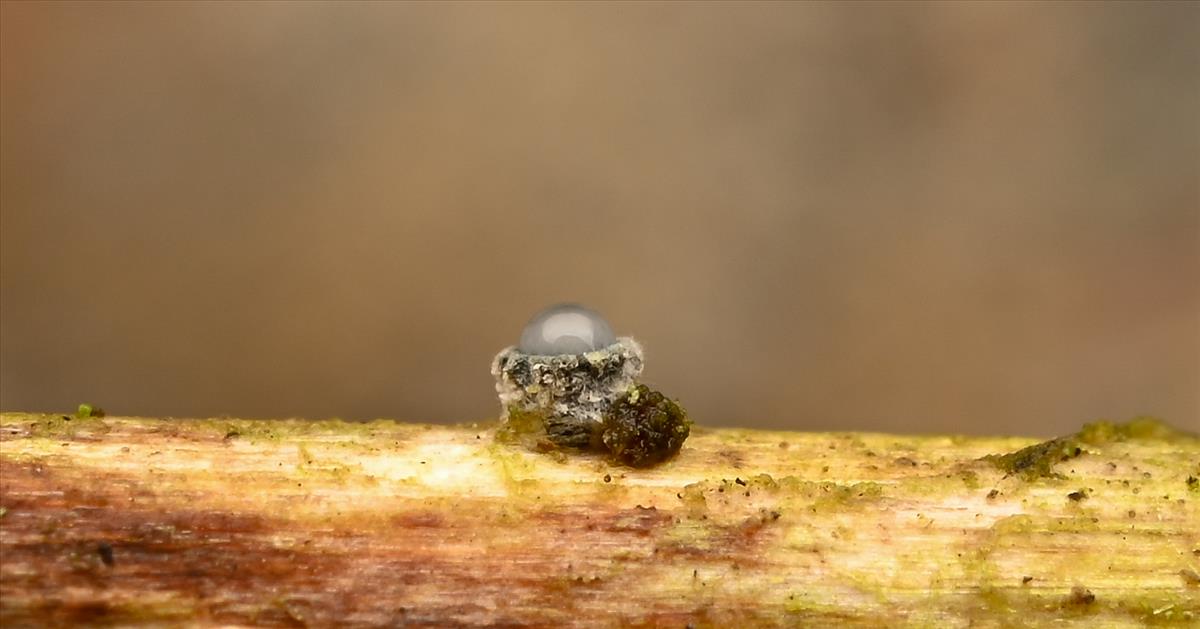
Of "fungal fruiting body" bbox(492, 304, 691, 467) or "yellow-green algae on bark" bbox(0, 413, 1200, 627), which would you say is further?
"fungal fruiting body" bbox(492, 304, 691, 467)

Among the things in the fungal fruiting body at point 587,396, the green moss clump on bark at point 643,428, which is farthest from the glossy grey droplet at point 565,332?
the green moss clump on bark at point 643,428

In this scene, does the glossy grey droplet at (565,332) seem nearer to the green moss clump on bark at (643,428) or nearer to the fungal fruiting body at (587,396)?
the fungal fruiting body at (587,396)

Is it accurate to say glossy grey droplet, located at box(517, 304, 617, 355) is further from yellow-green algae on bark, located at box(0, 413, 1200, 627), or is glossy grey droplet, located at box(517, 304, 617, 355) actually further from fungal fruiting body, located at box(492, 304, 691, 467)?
yellow-green algae on bark, located at box(0, 413, 1200, 627)

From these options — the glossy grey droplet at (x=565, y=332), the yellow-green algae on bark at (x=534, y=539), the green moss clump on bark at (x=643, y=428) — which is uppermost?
the glossy grey droplet at (x=565, y=332)

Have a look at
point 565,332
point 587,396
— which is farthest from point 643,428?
point 565,332

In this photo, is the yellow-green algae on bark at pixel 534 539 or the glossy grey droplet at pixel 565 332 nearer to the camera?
the yellow-green algae on bark at pixel 534 539

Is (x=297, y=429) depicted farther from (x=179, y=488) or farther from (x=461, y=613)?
(x=461, y=613)

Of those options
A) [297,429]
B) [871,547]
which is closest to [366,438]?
[297,429]

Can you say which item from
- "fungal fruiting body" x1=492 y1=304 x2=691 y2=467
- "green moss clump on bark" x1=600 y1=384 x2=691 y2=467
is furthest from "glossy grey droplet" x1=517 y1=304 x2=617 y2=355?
"green moss clump on bark" x1=600 y1=384 x2=691 y2=467

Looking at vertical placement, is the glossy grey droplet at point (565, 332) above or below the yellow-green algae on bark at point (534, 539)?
above
